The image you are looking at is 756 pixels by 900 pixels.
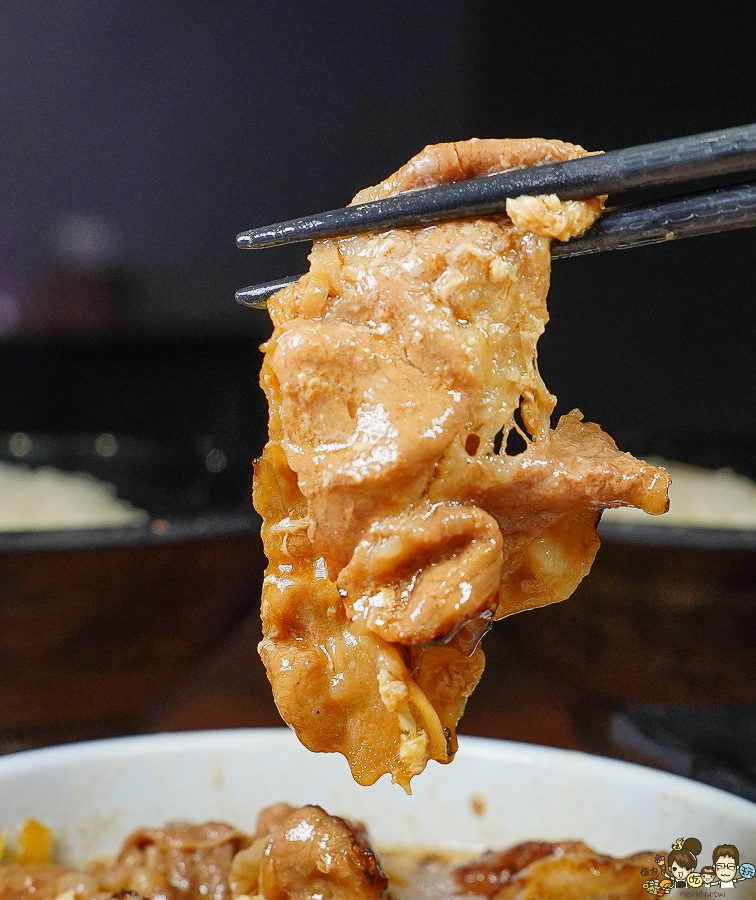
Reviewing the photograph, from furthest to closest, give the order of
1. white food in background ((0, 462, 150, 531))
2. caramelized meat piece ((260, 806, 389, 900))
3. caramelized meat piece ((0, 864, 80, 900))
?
white food in background ((0, 462, 150, 531)) < caramelized meat piece ((0, 864, 80, 900)) < caramelized meat piece ((260, 806, 389, 900))

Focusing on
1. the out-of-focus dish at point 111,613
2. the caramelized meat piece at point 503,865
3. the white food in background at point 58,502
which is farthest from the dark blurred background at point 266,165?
the caramelized meat piece at point 503,865

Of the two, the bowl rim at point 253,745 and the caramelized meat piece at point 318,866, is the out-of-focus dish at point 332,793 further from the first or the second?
the caramelized meat piece at point 318,866

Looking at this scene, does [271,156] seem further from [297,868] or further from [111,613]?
[297,868]

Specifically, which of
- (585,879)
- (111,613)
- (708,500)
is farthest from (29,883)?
(708,500)

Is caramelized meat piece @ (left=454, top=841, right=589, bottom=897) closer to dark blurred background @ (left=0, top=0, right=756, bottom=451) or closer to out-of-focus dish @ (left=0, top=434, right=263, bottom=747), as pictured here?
Result: out-of-focus dish @ (left=0, top=434, right=263, bottom=747)

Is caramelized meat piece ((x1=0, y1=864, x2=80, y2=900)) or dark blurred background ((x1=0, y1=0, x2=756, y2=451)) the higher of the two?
dark blurred background ((x1=0, y1=0, x2=756, y2=451))

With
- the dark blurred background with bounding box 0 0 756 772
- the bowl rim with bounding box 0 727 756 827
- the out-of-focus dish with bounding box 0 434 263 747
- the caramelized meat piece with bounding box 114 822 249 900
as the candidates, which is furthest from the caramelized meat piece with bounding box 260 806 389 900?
the dark blurred background with bounding box 0 0 756 772
